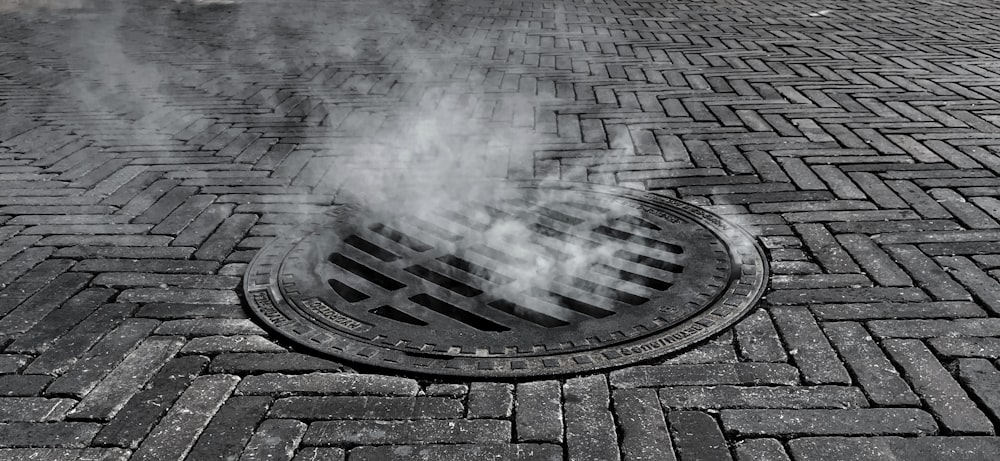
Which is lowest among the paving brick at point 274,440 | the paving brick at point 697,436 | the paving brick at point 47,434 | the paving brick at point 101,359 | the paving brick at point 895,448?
the paving brick at point 101,359

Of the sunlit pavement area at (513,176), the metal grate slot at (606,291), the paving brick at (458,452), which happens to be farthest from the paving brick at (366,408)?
the metal grate slot at (606,291)

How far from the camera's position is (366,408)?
82.4 inches

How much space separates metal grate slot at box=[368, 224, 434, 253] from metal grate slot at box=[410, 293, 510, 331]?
344 millimetres

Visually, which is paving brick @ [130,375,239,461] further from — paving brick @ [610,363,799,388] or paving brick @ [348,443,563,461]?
paving brick @ [610,363,799,388]

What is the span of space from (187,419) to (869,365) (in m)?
1.68

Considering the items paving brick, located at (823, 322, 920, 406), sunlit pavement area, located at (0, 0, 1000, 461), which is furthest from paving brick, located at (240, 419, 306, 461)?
paving brick, located at (823, 322, 920, 406)

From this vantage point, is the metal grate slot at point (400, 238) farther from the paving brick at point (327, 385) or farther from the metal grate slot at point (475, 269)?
the paving brick at point (327, 385)

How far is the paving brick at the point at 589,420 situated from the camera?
6.26 feet

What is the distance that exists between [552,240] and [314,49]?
14.9ft

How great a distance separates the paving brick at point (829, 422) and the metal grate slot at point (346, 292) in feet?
3.93

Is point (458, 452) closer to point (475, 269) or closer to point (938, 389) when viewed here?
point (475, 269)

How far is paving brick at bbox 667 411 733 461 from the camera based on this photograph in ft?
6.18

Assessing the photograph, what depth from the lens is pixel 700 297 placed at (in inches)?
102

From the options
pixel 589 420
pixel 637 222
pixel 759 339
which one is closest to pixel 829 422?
pixel 759 339
